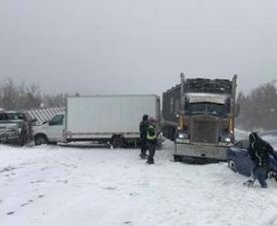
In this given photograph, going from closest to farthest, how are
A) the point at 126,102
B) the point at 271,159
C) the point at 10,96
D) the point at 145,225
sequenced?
1. the point at 145,225
2. the point at 271,159
3. the point at 126,102
4. the point at 10,96

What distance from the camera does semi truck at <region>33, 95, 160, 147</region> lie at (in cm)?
3822

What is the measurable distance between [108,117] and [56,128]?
3530 millimetres

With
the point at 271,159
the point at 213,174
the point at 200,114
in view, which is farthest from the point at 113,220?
the point at 200,114

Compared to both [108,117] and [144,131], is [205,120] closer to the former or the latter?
[144,131]

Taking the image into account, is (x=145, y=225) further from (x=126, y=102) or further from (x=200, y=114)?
(x=126, y=102)

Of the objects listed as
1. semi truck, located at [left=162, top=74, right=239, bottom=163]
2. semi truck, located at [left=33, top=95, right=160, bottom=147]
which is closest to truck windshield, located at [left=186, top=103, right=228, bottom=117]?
semi truck, located at [left=162, top=74, right=239, bottom=163]

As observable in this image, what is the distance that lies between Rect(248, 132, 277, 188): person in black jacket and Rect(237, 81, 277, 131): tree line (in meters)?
97.7

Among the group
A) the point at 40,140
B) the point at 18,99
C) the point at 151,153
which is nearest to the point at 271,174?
the point at 151,153

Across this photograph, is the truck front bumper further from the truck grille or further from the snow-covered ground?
the snow-covered ground

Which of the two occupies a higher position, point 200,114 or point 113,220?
point 200,114

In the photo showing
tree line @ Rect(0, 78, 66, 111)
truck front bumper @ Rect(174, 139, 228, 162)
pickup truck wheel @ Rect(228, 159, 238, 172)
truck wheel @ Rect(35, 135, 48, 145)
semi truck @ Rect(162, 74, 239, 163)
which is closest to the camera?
pickup truck wheel @ Rect(228, 159, 238, 172)

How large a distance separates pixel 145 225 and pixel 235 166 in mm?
10151

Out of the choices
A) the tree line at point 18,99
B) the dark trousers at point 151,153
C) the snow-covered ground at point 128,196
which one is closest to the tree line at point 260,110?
the tree line at point 18,99

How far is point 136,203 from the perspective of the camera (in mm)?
15680
